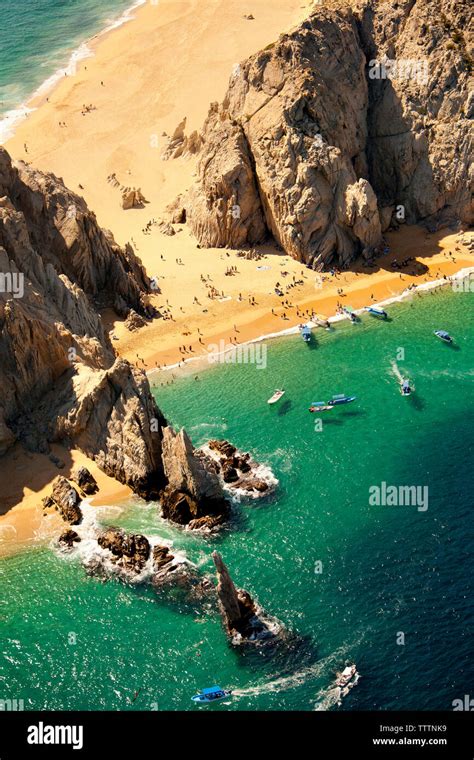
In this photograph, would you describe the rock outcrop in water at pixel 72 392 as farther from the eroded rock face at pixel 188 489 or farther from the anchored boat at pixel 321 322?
the anchored boat at pixel 321 322

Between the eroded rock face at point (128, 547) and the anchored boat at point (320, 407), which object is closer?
the eroded rock face at point (128, 547)

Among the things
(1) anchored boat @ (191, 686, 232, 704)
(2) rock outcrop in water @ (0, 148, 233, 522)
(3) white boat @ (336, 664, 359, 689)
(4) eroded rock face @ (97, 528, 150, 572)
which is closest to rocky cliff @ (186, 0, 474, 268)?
(2) rock outcrop in water @ (0, 148, 233, 522)

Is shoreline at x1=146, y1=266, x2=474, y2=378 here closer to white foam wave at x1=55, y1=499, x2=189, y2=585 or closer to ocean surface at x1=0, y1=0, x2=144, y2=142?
white foam wave at x1=55, y1=499, x2=189, y2=585

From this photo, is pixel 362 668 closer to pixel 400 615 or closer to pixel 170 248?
pixel 400 615

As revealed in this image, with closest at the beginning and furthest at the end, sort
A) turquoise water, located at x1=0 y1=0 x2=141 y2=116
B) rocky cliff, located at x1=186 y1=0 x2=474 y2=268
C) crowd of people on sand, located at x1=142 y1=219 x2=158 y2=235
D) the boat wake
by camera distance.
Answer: the boat wake < rocky cliff, located at x1=186 y1=0 x2=474 y2=268 < crowd of people on sand, located at x1=142 y1=219 x2=158 y2=235 < turquoise water, located at x1=0 y1=0 x2=141 y2=116

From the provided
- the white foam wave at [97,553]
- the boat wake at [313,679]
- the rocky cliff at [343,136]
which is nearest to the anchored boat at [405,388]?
the rocky cliff at [343,136]

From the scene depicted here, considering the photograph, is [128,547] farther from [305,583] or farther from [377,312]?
[377,312]
